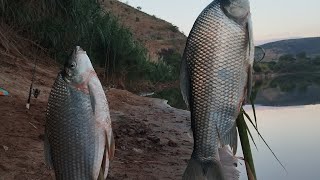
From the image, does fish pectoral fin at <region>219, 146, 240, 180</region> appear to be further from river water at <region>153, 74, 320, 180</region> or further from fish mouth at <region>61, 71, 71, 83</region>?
fish mouth at <region>61, 71, 71, 83</region>

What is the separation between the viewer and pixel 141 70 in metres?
27.7

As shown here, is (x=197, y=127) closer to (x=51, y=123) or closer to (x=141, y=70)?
(x=51, y=123)

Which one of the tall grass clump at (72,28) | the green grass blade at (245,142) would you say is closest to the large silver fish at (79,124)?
the green grass blade at (245,142)

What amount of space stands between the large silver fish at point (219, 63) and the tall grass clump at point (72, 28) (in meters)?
8.36

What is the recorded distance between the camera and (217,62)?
3021mm

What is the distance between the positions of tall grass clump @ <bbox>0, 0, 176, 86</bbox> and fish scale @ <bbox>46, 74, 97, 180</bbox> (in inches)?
325

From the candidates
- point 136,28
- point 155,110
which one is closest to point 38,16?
point 155,110

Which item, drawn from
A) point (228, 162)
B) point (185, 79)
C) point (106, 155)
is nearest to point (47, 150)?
point (106, 155)

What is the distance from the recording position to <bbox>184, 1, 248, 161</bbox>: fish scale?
3002 mm

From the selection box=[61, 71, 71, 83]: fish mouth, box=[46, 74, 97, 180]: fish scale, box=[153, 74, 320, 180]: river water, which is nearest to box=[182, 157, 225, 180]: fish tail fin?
box=[46, 74, 97, 180]: fish scale

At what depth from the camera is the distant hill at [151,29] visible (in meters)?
82.2

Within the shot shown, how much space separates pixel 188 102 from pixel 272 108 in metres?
31.5

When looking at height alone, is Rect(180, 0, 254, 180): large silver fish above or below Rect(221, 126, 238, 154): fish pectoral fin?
above

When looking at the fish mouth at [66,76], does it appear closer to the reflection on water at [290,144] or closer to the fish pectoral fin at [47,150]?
the fish pectoral fin at [47,150]
